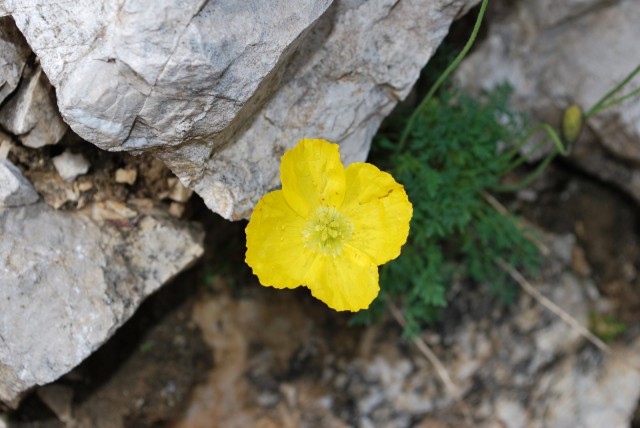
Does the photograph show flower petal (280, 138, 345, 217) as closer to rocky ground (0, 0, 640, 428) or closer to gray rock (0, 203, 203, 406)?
rocky ground (0, 0, 640, 428)

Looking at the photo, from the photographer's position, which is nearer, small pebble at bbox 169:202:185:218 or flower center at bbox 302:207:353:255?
flower center at bbox 302:207:353:255

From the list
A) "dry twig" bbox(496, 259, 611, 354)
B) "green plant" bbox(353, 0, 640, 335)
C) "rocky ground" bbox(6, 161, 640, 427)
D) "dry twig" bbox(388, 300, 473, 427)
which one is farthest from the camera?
"dry twig" bbox(496, 259, 611, 354)

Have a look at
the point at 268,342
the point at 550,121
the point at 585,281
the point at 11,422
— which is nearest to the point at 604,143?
the point at 550,121

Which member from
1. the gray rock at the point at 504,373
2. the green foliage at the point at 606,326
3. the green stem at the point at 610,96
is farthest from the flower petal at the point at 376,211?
the green foliage at the point at 606,326

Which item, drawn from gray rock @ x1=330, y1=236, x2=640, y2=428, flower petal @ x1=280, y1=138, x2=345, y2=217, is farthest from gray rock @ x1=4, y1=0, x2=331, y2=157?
gray rock @ x1=330, y1=236, x2=640, y2=428

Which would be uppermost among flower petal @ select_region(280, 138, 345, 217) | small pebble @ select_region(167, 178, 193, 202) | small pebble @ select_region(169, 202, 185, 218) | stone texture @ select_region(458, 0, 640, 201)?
stone texture @ select_region(458, 0, 640, 201)

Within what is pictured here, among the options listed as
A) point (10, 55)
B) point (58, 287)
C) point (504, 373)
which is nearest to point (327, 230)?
point (58, 287)
